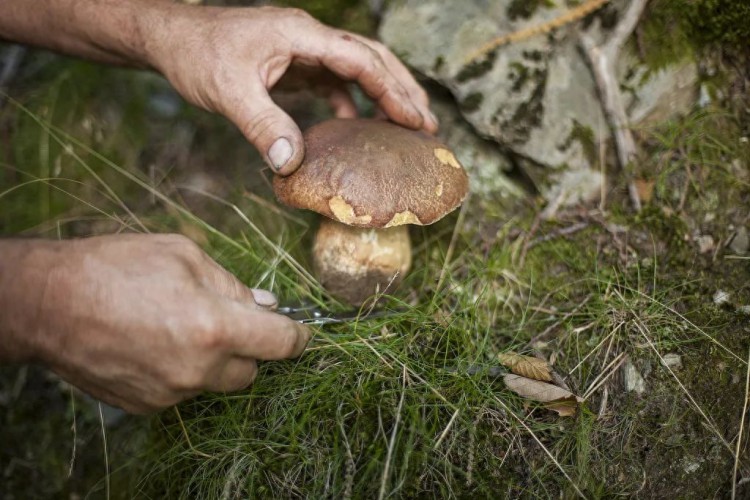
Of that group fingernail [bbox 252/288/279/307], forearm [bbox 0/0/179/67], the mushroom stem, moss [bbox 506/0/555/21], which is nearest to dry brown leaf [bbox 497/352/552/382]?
the mushroom stem

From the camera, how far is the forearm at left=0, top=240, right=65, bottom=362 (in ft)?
4.06

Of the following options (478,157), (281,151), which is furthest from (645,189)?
(281,151)

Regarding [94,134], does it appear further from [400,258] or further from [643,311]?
[643,311]

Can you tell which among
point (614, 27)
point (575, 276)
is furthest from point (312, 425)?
point (614, 27)

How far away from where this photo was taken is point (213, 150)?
2.65m

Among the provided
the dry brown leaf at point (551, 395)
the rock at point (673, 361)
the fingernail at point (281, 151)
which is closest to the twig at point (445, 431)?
the dry brown leaf at point (551, 395)

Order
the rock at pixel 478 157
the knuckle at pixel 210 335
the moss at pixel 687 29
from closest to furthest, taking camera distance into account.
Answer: the knuckle at pixel 210 335, the moss at pixel 687 29, the rock at pixel 478 157

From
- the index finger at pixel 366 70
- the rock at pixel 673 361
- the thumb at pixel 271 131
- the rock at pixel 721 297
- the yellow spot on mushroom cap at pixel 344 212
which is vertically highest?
the index finger at pixel 366 70

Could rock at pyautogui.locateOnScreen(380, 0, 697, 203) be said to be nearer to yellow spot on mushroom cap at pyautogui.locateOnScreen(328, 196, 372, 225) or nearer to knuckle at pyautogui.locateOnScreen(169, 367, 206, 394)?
yellow spot on mushroom cap at pyautogui.locateOnScreen(328, 196, 372, 225)

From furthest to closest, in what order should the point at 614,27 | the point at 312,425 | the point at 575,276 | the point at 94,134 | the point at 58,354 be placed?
the point at 94,134 < the point at 614,27 < the point at 575,276 < the point at 312,425 < the point at 58,354

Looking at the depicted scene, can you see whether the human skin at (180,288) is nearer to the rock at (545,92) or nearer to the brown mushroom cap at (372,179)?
the brown mushroom cap at (372,179)

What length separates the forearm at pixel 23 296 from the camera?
124cm

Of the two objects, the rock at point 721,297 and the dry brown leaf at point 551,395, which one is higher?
the rock at point 721,297

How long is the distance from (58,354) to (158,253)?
0.34 metres
